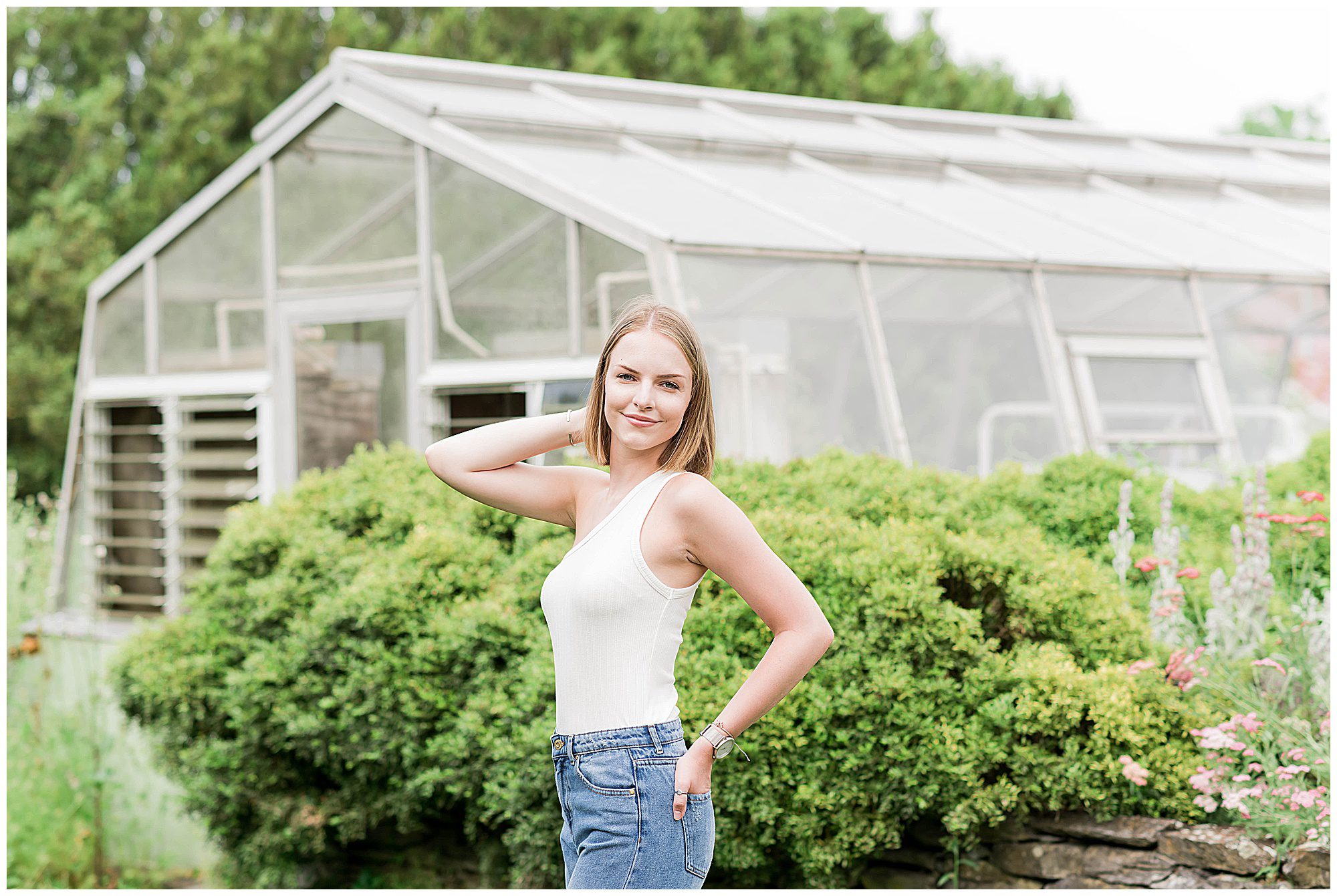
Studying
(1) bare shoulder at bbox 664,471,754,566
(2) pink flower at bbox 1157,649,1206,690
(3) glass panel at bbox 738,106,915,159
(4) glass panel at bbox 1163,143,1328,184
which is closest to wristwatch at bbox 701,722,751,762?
→ (1) bare shoulder at bbox 664,471,754,566

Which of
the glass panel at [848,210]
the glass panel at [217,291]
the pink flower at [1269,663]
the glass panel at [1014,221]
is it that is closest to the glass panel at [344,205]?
the glass panel at [217,291]

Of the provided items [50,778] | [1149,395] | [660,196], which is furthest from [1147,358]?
[50,778]

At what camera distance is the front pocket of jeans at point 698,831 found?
6.98ft

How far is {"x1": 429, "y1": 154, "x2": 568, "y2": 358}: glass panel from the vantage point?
6473mm

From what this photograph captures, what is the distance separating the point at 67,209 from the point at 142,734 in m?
9.73

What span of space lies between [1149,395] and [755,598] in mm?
5602

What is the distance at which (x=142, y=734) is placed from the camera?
5680mm

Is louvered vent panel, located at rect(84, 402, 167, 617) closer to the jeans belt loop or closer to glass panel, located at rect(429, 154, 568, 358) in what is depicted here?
glass panel, located at rect(429, 154, 568, 358)

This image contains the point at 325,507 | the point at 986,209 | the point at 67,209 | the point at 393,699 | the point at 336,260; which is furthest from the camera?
the point at 67,209

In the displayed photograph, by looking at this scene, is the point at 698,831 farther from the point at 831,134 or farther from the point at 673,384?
the point at 831,134

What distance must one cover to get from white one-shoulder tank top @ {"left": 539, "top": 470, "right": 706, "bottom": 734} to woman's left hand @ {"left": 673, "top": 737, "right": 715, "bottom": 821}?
0.10m

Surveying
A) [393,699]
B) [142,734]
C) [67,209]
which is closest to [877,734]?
[393,699]

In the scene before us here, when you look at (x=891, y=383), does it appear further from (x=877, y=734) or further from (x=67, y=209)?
(x=67, y=209)

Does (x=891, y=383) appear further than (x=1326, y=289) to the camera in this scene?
No
